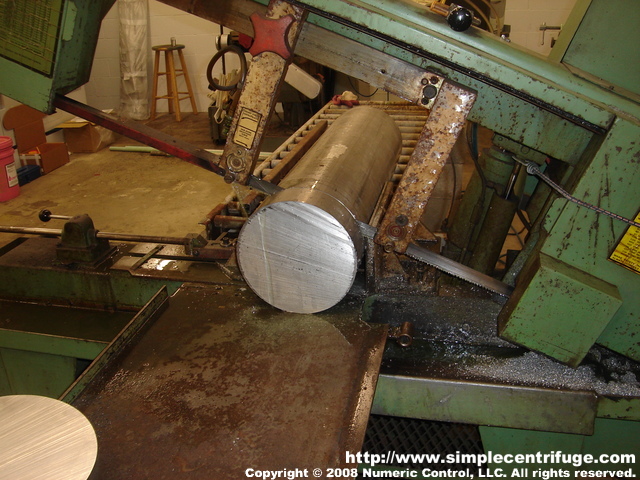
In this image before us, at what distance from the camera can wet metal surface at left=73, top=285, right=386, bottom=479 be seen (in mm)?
896

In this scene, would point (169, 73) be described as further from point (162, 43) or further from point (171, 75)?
point (162, 43)

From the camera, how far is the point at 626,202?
1.10 m

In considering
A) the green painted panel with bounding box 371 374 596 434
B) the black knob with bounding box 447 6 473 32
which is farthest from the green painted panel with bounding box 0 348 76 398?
the black knob with bounding box 447 6 473 32

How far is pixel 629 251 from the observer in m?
1.14

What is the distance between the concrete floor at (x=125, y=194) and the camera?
3453 mm

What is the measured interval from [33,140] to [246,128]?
390 cm

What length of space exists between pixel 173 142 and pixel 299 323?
0.59 m

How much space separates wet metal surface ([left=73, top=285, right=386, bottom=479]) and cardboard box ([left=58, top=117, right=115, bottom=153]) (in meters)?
4.05

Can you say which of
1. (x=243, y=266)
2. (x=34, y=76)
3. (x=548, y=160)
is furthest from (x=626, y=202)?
(x=34, y=76)

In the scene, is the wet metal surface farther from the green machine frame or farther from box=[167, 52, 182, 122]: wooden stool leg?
box=[167, 52, 182, 122]: wooden stool leg

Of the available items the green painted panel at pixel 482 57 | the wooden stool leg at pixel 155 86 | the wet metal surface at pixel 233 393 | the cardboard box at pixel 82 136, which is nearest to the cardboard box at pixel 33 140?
the cardboard box at pixel 82 136

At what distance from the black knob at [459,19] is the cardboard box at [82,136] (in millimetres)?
4388

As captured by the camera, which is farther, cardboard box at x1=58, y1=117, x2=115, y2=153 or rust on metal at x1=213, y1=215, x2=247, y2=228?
cardboard box at x1=58, y1=117, x2=115, y2=153

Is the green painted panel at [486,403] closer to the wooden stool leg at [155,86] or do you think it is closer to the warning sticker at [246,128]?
the warning sticker at [246,128]
